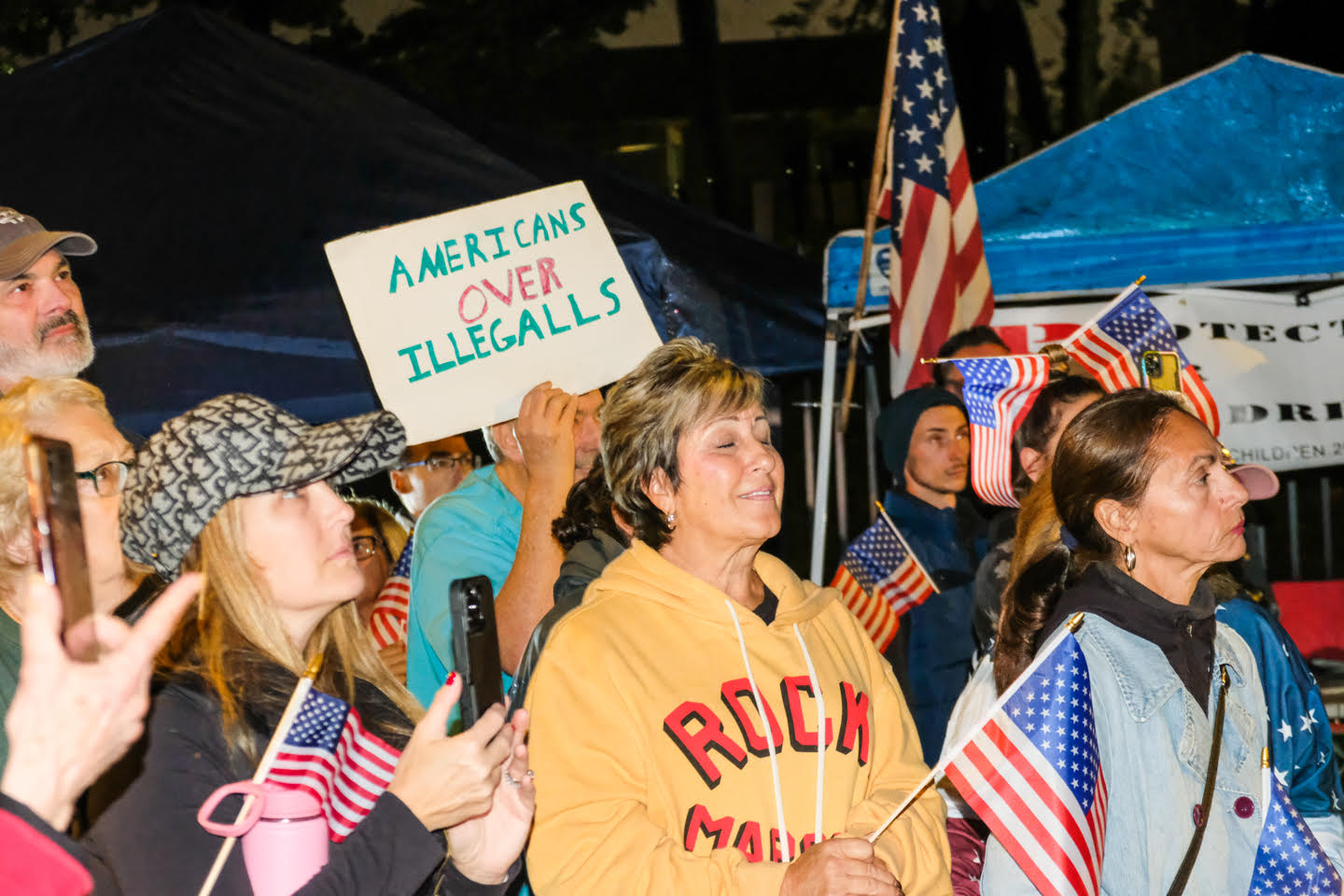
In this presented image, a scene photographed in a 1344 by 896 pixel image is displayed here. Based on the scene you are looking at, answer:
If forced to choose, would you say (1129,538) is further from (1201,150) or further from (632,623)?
(1201,150)

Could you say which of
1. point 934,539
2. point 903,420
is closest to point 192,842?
point 934,539

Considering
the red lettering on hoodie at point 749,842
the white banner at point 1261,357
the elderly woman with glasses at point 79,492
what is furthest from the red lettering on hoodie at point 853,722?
the white banner at point 1261,357

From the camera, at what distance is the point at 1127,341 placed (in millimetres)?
4281

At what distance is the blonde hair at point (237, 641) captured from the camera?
226 cm

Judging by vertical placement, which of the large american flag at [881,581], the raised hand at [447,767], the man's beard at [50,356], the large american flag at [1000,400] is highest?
the man's beard at [50,356]

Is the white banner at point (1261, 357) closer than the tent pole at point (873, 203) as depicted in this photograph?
No

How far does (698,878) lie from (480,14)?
13457 mm

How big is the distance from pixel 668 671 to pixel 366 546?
3.08 meters

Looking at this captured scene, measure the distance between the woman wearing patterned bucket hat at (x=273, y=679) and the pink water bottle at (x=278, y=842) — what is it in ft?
0.12

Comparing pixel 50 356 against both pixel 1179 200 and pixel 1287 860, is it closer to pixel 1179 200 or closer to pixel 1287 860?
pixel 1287 860

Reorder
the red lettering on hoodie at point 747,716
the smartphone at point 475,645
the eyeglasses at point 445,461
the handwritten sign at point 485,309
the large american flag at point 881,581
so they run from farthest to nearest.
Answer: the eyeglasses at point 445,461
the large american flag at point 881,581
the handwritten sign at point 485,309
the red lettering on hoodie at point 747,716
the smartphone at point 475,645

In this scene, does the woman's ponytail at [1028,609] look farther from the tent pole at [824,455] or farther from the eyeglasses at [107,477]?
the tent pole at [824,455]

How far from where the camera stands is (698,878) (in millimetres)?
2324

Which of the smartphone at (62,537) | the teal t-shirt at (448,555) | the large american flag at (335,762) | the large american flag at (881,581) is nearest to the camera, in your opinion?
the smartphone at (62,537)
